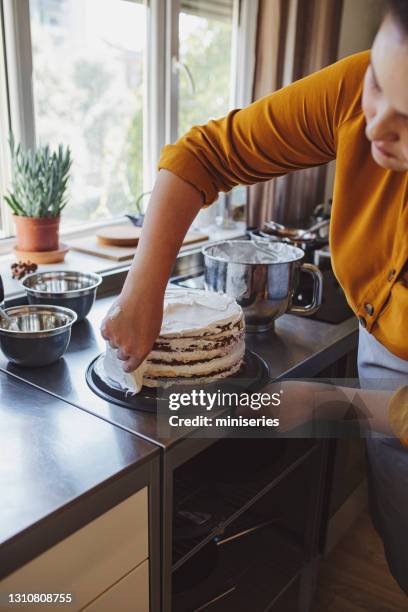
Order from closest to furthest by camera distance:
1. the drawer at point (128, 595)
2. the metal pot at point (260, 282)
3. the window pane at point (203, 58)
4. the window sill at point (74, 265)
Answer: the drawer at point (128, 595) → the metal pot at point (260, 282) → the window sill at point (74, 265) → the window pane at point (203, 58)

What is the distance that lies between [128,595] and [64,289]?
0.73 m

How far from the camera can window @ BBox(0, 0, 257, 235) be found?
165 centimetres

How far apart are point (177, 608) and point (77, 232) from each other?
1161 mm

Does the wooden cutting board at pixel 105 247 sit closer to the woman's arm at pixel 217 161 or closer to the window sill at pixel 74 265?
the window sill at pixel 74 265

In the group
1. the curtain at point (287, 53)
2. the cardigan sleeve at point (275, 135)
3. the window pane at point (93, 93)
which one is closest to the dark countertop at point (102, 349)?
the cardigan sleeve at point (275, 135)

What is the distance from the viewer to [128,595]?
88cm

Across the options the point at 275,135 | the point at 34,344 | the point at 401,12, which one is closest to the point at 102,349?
A: the point at 34,344

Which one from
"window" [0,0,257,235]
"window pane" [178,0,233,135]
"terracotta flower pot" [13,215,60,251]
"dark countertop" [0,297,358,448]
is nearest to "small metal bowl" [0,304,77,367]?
"dark countertop" [0,297,358,448]

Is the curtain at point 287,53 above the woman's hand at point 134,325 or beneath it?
above

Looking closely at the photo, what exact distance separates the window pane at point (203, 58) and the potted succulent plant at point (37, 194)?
0.74 metres

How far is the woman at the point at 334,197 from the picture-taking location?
907 millimetres

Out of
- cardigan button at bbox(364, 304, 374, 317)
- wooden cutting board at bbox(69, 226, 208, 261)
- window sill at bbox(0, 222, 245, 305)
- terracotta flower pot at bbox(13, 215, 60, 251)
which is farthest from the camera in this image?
wooden cutting board at bbox(69, 226, 208, 261)

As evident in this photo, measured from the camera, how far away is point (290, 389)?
1.11 meters

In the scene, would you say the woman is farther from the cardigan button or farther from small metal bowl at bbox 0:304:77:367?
small metal bowl at bbox 0:304:77:367
